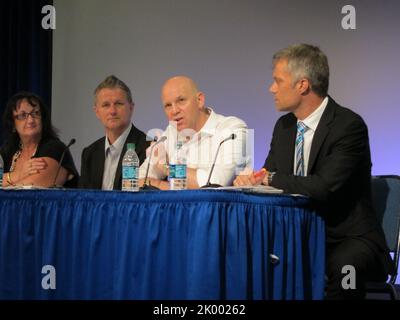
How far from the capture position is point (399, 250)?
3.81 meters

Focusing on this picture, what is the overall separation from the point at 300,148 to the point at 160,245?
1229 millimetres

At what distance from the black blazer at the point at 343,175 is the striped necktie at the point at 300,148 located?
0.11m

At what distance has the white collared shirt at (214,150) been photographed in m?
3.88

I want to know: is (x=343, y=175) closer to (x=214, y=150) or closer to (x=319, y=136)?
(x=319, y=136)

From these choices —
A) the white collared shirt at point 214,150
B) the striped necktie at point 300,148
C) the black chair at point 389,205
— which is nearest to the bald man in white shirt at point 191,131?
the white collared shirt at point 214,150

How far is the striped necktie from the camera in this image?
379 cm

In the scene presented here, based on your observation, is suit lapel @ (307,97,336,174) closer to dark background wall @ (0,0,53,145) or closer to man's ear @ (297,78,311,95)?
man's ear @ (297,78,311,95)

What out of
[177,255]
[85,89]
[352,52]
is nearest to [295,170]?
[177,255]

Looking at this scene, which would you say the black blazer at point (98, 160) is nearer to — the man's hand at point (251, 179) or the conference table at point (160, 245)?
the man's hand at point (251, 179)

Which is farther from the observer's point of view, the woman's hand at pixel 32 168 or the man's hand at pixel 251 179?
the woman's hand at pixel 32 168

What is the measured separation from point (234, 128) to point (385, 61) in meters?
1.89

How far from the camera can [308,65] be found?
3.89 m

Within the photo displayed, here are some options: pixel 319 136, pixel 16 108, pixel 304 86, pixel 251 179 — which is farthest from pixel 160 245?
pixel 16 108

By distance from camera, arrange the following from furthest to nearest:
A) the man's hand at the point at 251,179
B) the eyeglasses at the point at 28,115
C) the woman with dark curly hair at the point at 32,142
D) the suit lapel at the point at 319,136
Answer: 1. the eyeglasses at the point at 28,115
2. the woman with dark curly hair at the point at 32,142
3. the suit lapel at the point at 319,136
4. the man's hand at the point at 251,179
